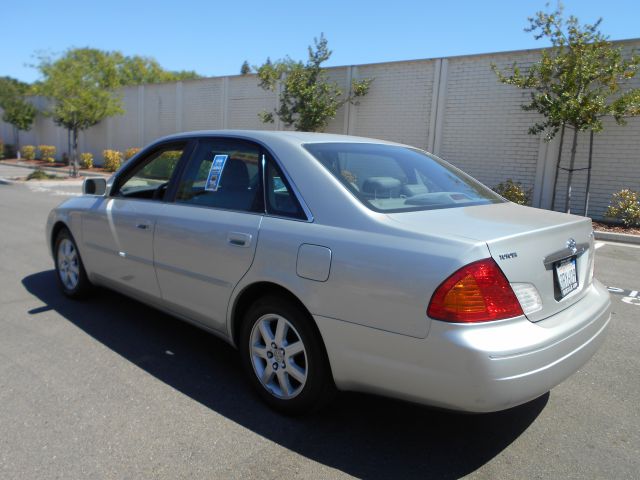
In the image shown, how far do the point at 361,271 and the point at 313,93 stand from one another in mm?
14586

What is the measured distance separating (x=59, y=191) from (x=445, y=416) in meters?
16.9

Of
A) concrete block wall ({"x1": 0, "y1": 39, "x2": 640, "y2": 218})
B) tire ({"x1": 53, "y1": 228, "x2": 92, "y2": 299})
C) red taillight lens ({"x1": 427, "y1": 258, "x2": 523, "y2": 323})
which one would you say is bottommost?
tire ({"x1": 53, "y1": 228, "x2": 92, "y2": 299})

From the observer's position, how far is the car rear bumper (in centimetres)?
232

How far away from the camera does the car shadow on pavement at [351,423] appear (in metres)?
2.68

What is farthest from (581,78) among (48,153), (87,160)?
(48,153)

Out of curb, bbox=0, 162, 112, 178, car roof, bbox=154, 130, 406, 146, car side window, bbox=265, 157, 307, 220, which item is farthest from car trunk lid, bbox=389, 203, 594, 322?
curb, bbox=0, 162, 112, 178

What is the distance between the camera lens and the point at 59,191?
1706 centimetres

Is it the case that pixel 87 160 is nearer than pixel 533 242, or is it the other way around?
pixel 533 242

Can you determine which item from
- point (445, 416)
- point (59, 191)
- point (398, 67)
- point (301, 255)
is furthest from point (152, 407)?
point (59, 191)

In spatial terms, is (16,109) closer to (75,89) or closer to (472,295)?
(75,89)

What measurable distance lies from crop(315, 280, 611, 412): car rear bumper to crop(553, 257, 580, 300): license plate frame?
11 cm

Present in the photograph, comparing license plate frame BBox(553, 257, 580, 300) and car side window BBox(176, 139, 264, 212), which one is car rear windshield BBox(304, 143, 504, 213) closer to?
car side window BBox(176, 139, 264, 212)

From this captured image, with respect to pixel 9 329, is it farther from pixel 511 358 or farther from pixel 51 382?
pixel 511 358

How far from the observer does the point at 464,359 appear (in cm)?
231
